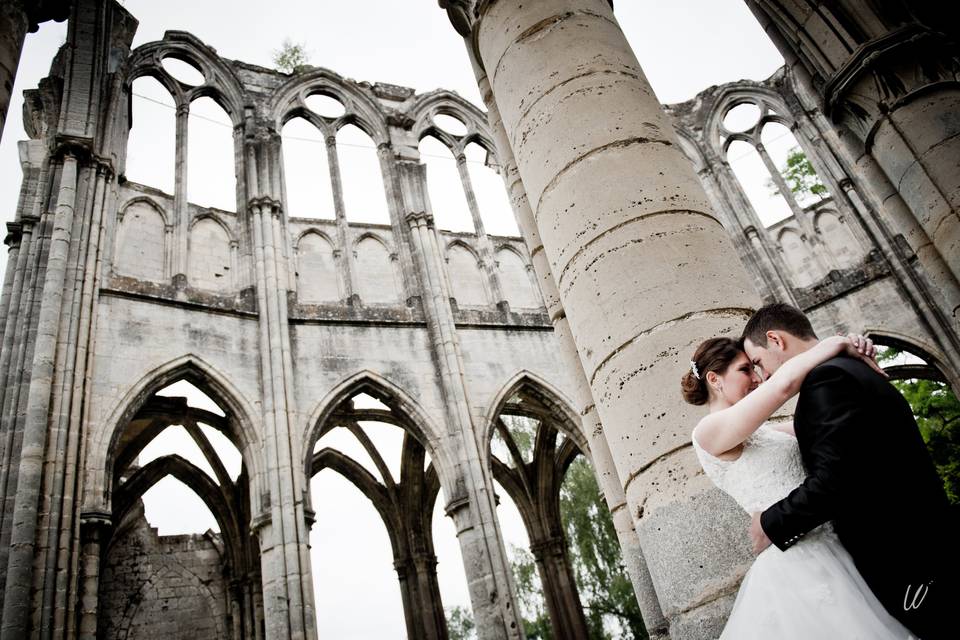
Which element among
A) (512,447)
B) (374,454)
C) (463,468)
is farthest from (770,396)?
(512,447)

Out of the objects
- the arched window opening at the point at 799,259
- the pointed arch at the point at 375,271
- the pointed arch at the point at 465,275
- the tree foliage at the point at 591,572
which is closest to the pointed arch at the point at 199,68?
the pointed arch at the point at 375,271

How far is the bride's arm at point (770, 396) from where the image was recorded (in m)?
1.57

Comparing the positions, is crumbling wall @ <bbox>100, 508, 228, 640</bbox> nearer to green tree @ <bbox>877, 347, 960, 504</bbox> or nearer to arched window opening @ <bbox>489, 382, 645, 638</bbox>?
arched window opening @ <bbox>489, 382, 645, 638</bbox>

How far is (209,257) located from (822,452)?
11.2 m

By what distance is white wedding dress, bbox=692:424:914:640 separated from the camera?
1477mm

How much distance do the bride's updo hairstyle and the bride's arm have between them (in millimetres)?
226

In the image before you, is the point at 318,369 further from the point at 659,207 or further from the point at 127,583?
the point at 659,207

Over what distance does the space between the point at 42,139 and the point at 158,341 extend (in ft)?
15.6

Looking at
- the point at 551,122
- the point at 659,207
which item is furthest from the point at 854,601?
the point at 551,122

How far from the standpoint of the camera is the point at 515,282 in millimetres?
14070

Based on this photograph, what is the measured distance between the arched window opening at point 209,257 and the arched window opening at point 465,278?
13.1 feet

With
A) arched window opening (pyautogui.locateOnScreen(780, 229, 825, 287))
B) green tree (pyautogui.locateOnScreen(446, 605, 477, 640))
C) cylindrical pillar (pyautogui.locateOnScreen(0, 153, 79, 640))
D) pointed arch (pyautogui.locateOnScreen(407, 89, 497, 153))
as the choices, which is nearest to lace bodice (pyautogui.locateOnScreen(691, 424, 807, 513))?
cylindrical pillar (pyautogui.locateOnScreen(0, 153, 79, 640))

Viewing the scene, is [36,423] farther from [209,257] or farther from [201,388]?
[209,257]

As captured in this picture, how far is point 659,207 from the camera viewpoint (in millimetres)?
2793
